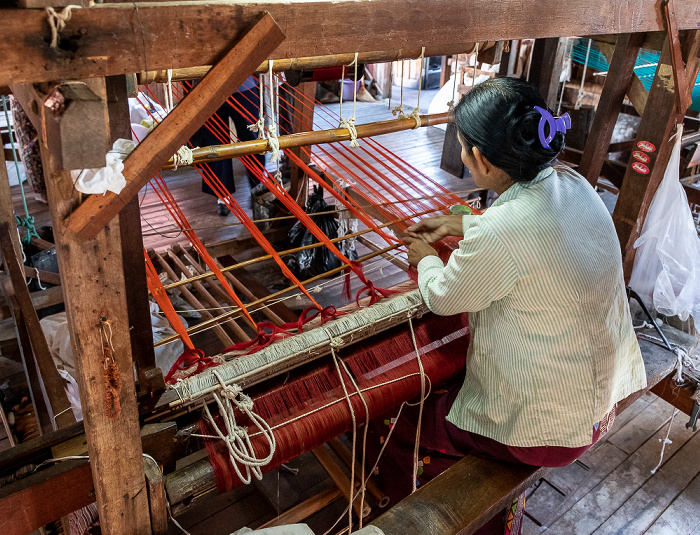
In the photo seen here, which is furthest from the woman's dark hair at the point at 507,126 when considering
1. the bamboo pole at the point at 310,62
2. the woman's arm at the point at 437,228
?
the bamboo pole at the point at 310,62

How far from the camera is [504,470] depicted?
1.73 meters

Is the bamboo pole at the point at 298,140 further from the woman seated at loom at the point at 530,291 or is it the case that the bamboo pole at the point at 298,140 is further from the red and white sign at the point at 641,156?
the red and white sign at the point at 641,156

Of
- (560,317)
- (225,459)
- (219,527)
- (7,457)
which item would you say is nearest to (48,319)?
(219,527)

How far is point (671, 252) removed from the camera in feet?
8.81

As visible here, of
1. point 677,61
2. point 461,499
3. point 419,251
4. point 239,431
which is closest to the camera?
point 239,431

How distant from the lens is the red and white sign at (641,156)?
8.00ft

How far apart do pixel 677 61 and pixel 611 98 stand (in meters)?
0.30

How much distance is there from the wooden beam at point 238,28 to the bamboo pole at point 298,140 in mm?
622

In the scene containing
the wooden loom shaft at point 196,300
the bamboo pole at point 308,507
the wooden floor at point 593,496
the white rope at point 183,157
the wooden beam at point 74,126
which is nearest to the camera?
the wooden beam at point 74,126

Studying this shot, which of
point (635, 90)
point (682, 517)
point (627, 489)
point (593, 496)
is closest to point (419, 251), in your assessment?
point (635, 90)

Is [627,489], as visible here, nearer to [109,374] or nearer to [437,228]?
[437,228]

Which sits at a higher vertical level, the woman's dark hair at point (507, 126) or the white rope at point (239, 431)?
the woman's dark hair at point (507, 126)

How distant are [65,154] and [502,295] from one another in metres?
1.04

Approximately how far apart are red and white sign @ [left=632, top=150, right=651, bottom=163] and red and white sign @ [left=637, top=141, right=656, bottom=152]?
22mm
